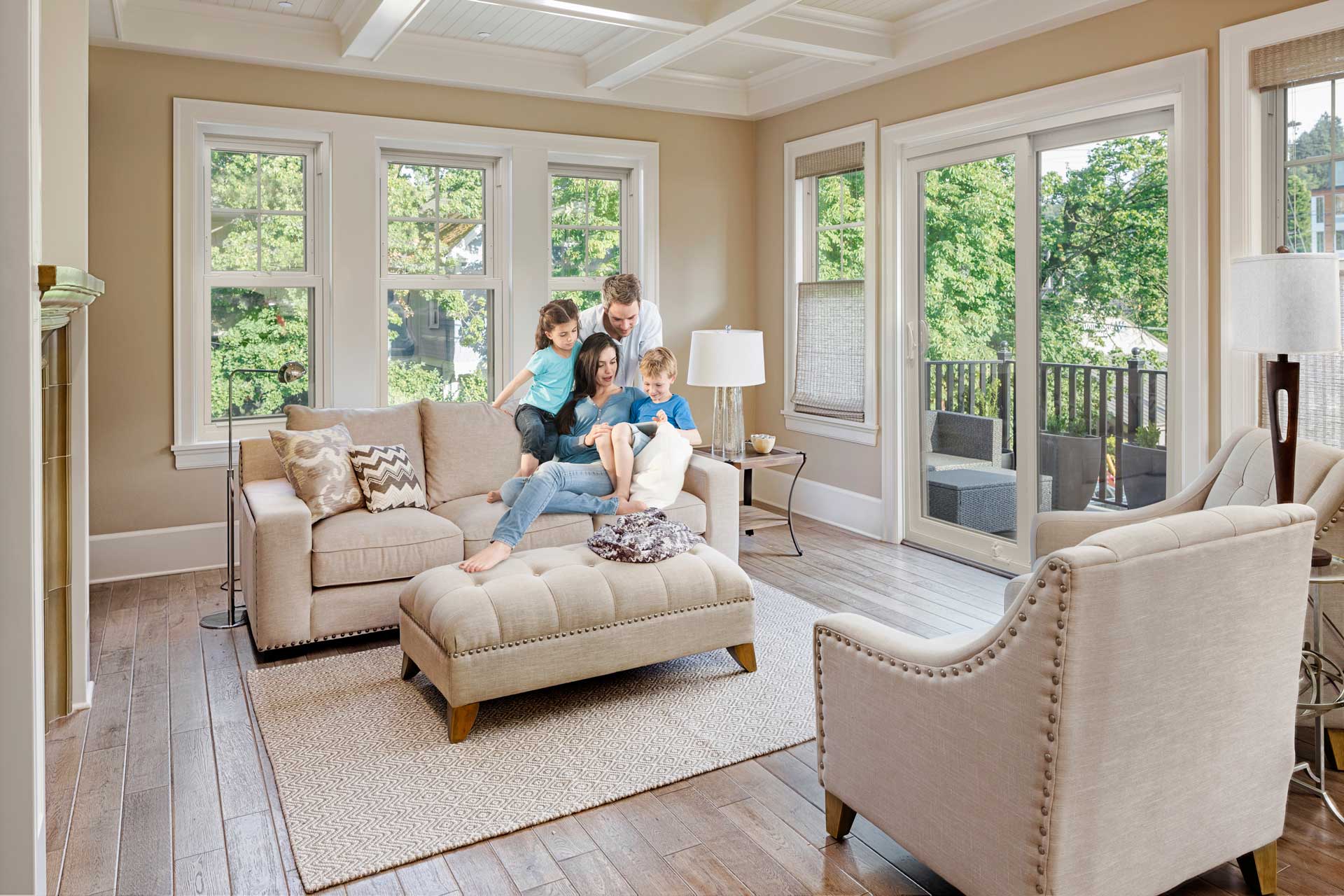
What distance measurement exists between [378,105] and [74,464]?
109 inches

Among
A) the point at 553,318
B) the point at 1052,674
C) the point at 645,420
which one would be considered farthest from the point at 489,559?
the point at 1052,674

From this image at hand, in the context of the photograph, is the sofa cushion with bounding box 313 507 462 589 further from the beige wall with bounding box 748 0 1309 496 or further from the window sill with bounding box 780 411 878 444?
the beige wall with bounding box 748 0 1309 496

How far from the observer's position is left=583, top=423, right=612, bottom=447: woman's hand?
421 centimetres

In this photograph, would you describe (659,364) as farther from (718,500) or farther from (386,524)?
(386,524)

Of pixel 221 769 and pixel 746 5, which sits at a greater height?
pixel 746 5

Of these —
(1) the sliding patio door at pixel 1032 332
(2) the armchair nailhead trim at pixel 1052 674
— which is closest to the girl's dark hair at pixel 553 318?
(1) the sliding patio door at pixel 1032 332

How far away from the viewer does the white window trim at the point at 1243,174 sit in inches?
137

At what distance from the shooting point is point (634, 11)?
13.4ft

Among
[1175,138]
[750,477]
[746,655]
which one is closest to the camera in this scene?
[746,655]

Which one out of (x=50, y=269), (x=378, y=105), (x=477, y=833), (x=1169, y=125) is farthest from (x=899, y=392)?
(x=50, y=269)

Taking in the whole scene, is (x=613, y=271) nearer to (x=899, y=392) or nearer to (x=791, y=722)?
(x=899, y=392)

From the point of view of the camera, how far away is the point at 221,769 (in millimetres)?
2689

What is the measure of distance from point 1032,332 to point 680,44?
218 centimetres

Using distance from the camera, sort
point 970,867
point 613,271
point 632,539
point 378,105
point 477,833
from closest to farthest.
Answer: point 970,867, point 477,833, point 632,539, point 378,105, point 613,271
